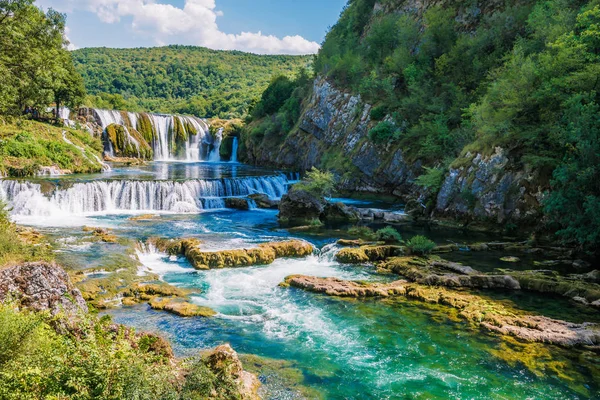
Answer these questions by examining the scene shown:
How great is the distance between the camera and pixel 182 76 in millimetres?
133375

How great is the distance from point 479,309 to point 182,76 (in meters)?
137

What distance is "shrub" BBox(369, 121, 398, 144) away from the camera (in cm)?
3241

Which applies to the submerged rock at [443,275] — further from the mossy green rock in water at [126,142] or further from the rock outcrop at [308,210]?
the mossy green rock in water at [126,142]

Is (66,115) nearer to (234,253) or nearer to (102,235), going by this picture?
(102,235)

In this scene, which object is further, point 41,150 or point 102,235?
point 41,150

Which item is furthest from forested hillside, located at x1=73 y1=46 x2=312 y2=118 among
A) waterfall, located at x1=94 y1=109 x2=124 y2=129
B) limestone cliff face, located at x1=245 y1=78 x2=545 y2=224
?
limestone cliff face, located at x1=245 y1=78 x2=545 y2=224

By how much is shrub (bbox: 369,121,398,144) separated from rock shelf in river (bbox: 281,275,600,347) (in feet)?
67.1

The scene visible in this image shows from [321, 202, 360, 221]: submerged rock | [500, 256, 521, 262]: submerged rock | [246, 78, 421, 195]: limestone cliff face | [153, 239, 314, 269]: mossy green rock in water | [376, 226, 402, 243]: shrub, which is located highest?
[246, 78, 421, 195]: limestone cliff face

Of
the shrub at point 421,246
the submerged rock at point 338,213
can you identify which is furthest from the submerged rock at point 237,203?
the shrub at point 421,246

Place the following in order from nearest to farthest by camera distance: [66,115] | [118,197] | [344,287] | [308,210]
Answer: [344,287] → [308,210] → [118,197] → [66,115]

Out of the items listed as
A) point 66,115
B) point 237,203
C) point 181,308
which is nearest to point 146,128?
point 66,115

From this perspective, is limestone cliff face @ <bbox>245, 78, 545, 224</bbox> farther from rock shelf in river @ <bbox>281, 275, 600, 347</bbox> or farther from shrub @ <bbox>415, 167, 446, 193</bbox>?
rock shelf in river @ <bbox>281, 275, 600, 347</bbox>

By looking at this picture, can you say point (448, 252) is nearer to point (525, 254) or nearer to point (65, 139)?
point (525, 254)

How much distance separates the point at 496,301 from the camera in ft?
39.8
